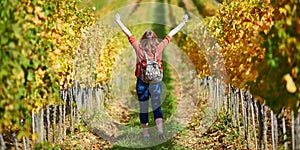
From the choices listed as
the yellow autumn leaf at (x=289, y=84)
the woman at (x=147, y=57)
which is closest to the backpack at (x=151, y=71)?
the woman at (x=147, y=57)

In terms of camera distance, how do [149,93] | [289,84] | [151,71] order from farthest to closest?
[149,93] → [151,71] → [289,84]

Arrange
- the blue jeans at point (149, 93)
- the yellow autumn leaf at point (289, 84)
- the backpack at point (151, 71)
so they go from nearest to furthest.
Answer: the yellow autumn leaf at point (289, 84) → the backpack at point (151, 71) → the blue jeans at point (149, 93)

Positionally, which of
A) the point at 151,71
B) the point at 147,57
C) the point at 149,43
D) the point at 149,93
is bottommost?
the point at 149,93

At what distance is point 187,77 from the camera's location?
22.5 m

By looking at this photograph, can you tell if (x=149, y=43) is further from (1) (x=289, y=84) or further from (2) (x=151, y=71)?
(1) (x=289, y=84)

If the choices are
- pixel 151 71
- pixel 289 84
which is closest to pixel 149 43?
pixel 151 71

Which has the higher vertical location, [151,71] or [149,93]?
[151,71]

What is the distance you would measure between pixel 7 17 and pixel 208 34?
823 cm

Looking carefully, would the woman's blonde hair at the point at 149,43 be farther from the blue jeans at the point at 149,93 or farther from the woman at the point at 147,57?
the blue jeans at the point at 149,93

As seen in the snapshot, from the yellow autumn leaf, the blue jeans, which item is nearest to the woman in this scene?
the blue jeans

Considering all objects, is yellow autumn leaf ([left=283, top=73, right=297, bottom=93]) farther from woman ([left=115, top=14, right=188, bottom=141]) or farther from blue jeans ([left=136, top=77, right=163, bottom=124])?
blue jeans ([left=136, top=77, right=163, bottom=124])

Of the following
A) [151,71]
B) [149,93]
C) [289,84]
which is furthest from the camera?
[149,93]

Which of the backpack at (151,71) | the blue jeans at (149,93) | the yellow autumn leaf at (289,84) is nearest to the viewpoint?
the yellow autumn leaf at (289,84)

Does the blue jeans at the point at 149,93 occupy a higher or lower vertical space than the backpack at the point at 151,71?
lower
